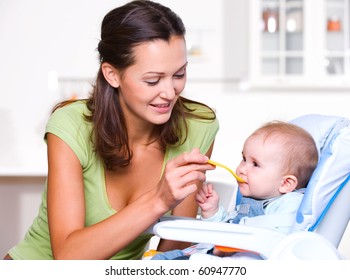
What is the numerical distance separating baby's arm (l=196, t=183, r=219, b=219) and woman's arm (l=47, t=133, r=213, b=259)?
4.4 inches

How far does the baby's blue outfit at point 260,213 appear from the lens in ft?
5.37

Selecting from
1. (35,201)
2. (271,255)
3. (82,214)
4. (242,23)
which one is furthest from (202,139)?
(242,23)

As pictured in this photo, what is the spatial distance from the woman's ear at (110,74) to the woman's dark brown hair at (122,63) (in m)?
0.02

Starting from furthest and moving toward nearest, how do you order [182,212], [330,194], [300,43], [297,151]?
[300,43] < [182,212] < [297,151] < [330,194]

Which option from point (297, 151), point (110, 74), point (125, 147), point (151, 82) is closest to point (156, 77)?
point (151, 82)

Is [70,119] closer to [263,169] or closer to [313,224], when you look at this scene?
[263,169]

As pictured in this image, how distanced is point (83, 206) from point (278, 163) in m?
0.51

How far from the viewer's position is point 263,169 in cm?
174

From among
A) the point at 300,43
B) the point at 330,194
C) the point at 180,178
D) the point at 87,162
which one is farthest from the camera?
the point at 300,43

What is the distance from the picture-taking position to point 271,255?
143 cm

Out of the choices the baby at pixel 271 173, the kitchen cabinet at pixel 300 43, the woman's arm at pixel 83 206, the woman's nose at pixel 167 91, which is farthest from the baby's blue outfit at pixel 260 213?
the kitchen cabinet at pixel 300 43

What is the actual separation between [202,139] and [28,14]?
2.65 meters

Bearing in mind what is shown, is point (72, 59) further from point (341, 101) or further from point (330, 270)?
point (330, 270)

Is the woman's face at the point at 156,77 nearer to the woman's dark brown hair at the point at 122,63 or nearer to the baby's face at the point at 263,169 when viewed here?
the woman's dark brown hair at the point at 122,63
